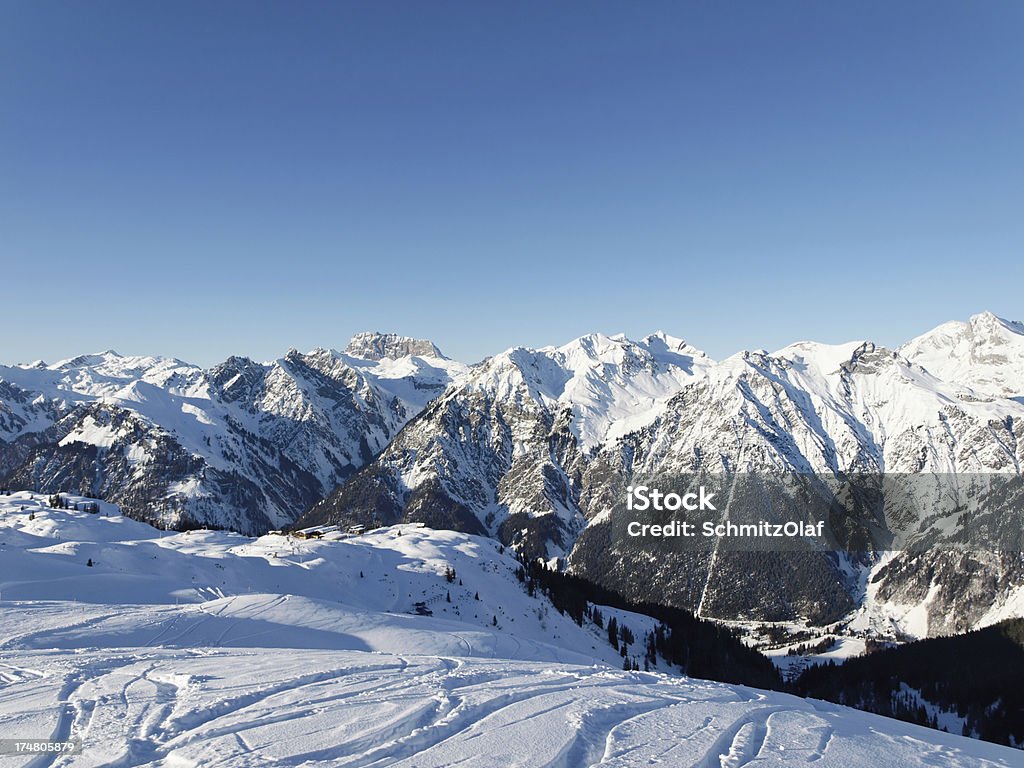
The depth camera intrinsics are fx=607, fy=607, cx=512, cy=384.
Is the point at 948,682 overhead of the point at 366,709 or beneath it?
beneath

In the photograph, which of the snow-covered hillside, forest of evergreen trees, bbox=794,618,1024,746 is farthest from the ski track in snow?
forest of evergreen trees, bbox=794,618,1024,746

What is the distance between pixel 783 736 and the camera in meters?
18.5

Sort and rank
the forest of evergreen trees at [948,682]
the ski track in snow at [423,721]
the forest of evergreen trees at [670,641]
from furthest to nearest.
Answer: the forest of evergreen trees at [670,641]
the forest of evergreen trees at [948,682]
the ski track in snow at [423,721]

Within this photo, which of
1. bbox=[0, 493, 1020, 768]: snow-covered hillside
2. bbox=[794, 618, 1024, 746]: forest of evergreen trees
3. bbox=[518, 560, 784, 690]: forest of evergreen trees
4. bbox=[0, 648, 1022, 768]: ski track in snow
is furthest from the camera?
bbox=[518, 560, 784, 690]: forest of evergreen trees

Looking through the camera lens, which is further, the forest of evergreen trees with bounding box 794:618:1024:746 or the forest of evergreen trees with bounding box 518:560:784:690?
the forest of evergreen trees with bounding box 518:560:784:690

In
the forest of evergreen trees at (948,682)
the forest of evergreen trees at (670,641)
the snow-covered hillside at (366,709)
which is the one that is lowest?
the forest of evergreen trees at (948,682)

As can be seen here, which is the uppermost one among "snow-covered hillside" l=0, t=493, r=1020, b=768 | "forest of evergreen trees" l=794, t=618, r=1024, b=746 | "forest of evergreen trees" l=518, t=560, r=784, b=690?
"snow-covered hillside" l=0, t=493, r=1020, b=768

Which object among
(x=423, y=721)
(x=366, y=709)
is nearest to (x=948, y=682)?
(x=423, y=721)

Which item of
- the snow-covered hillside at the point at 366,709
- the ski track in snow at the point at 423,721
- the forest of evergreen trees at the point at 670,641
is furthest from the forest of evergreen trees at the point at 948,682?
the ski track in snow at the point at 423,721

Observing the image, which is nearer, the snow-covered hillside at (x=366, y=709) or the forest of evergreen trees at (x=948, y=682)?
the snow-covered hillside at (x=366, y=709)

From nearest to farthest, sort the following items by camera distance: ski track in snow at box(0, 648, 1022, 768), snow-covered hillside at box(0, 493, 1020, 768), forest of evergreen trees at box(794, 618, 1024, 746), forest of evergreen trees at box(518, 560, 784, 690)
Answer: ski track in snow at box(0, 648, 1022, 768), snow-covered hillside at box(0, 493, 1020, 768), forest of evergreen trees at box(794, 618, 1024, 746), forest of evergreen trees at box(518, 560, 784, 690)

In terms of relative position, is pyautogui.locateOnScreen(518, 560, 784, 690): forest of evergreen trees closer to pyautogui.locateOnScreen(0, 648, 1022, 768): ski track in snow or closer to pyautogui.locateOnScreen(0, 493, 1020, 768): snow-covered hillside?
pyautogui.locateOnScreen(0, 493, 1020, 768): snow-covered hillside

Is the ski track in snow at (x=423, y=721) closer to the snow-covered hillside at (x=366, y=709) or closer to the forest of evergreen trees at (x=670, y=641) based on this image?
the snow-covered hillside at (x=366, y=709)

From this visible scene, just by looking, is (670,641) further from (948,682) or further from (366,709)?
(366,709)
